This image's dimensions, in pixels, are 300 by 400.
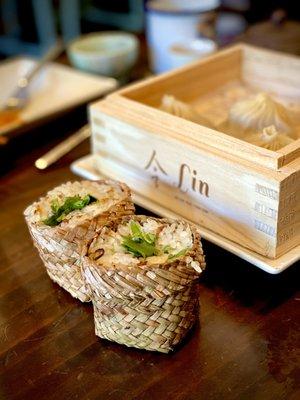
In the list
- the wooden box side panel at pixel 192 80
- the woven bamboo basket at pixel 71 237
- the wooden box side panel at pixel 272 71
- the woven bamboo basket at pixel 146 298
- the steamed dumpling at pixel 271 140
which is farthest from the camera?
the wooden box side panel at pixel 272 71

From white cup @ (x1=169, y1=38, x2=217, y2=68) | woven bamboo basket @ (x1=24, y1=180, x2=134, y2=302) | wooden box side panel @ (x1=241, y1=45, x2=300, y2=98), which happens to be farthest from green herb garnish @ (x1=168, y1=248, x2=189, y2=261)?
white cup @ (x1=169, y1=38, x2=217, y2=68)

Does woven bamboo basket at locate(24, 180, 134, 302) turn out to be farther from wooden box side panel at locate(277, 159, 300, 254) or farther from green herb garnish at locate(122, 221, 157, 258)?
wooden box side panel at locate(277, 159, 300, 254)

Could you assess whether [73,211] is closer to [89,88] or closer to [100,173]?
[100,173]

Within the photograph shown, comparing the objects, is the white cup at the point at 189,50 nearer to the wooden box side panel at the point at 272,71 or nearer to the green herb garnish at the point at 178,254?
the wooden box side panel at the point at 272,71

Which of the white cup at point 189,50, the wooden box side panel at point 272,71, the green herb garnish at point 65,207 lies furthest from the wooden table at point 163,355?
the white cup at point 189,50

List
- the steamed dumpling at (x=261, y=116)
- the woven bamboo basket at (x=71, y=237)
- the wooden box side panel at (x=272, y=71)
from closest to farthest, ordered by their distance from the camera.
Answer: the woven bamboo basket at (x=71, y=237)
the steamed dumpling at (x=261, y=116)
the wooden box side panel at (x=272, y=71)

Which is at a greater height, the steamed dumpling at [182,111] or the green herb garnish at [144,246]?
the steamed dumpling at [182,111]
